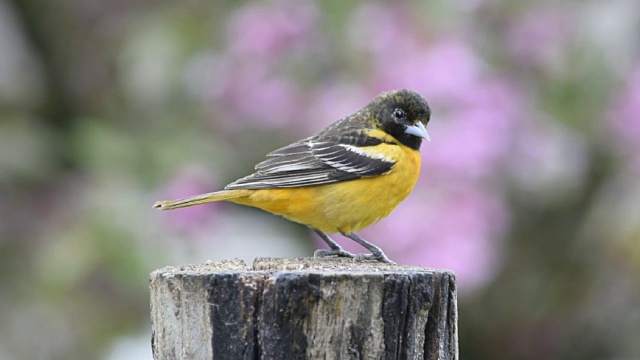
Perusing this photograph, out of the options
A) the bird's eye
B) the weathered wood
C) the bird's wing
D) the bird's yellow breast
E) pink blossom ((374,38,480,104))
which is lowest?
the weathered wood

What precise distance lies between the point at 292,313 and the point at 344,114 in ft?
9.00

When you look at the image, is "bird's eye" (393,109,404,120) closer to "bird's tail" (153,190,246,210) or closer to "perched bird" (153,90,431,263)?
"perched bird" (153,90,431,263)

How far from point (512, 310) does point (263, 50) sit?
2363 millimetres

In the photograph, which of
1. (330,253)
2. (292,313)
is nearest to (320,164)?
(330,253)

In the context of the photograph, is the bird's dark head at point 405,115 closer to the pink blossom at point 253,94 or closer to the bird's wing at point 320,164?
the bird's wing at point 320,164

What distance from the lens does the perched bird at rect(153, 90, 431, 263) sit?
160 inches

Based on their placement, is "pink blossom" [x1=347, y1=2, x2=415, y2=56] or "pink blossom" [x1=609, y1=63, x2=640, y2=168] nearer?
"pink blossom" [x1=347, y1=2, x2=415, y2=56]

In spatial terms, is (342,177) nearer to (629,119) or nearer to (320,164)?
(320,164)

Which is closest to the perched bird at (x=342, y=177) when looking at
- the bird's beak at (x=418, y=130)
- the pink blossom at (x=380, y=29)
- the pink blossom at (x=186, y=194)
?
the bird's beak at (x=418, y=130)

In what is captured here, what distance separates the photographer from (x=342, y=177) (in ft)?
13.6

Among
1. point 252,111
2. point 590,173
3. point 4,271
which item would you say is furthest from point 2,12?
A: point 590,173

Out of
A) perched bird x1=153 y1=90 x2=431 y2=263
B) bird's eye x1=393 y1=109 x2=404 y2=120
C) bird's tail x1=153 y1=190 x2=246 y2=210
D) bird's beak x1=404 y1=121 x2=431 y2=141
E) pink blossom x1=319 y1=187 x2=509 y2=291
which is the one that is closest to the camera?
bird's tail x1=153 y1=190 x2=246 y2=210

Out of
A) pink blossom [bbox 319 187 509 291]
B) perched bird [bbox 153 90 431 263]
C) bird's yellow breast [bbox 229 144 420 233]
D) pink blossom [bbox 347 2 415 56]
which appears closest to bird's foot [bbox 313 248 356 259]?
perched bird [bbox 153 90 431 263]

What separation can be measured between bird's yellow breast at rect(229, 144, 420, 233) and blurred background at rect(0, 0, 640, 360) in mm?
690
